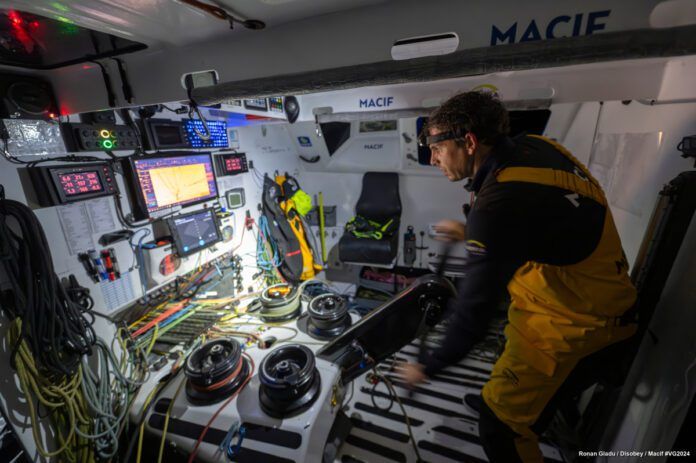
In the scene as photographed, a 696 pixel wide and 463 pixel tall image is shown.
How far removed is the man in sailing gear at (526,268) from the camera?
1161mm

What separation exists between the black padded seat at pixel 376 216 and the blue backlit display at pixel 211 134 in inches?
77.8

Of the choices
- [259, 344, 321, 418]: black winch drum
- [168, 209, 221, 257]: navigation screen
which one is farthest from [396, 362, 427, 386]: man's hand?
[168, 209, 221, 257]: navigation screen

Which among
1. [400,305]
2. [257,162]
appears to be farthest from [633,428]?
[257,162]

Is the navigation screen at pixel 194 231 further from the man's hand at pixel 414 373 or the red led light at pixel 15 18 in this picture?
the man's hand at pixel 414 373

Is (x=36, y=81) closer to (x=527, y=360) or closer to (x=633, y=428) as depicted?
(x=527, y=360)

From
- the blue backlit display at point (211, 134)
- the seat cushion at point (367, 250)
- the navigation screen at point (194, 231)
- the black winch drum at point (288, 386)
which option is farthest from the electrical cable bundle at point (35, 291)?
the seat cushion at point (367, 250)

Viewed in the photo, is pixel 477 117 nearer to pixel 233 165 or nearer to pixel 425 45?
pixel 425 45

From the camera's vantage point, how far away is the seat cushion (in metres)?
3.75

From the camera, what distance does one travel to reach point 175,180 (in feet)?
8.07

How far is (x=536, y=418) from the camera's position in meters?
1.47

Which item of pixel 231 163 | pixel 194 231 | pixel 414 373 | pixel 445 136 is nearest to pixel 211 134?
pixel 231 163

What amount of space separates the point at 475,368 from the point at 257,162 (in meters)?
3.59

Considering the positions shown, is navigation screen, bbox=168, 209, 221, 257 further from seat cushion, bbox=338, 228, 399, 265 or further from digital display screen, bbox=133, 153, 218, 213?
seat cushion, bbox=338, 228, 399, 265

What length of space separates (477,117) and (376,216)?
2.93 meters
